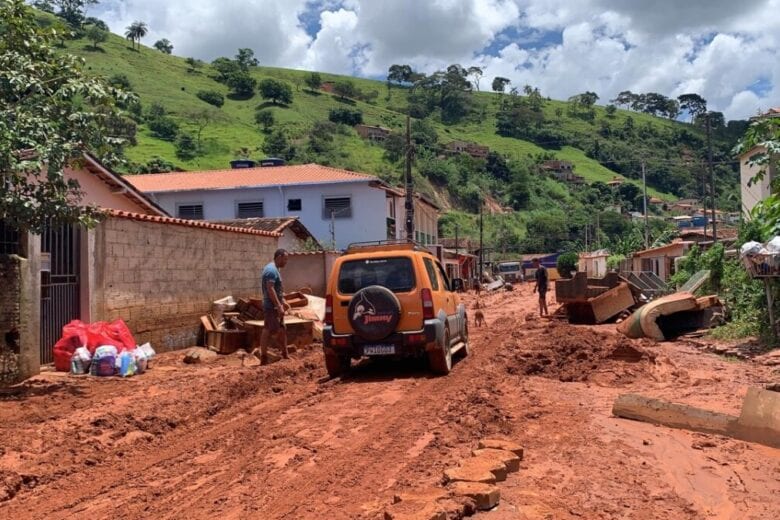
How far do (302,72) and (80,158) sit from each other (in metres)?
142

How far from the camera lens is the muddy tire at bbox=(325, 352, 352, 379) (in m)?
9.55

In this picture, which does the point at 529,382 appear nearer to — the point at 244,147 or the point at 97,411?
the point at 97,411

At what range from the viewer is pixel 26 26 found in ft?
29.7

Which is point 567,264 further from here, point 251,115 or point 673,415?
point 251,115

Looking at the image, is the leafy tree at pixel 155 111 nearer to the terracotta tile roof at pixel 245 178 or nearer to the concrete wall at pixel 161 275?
the terracotta tile roof at pixel 245 178

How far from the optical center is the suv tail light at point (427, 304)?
9133 mm

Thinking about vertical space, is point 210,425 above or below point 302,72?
below

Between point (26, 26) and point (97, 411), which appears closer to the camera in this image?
point (97, 411)

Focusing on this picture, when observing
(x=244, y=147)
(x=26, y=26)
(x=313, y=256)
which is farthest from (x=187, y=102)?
(x=26, y=26)

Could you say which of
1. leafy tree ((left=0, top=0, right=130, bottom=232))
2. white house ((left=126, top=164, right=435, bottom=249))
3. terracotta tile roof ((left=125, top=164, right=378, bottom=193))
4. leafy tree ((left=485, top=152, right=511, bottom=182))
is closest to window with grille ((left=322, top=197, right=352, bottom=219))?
white house ((left=126, top=164, right=435, bottom=249))

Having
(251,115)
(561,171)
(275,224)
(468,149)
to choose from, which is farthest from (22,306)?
(561,171)

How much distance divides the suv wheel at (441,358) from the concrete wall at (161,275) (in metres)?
6.04

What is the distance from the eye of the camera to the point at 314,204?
1526 inches

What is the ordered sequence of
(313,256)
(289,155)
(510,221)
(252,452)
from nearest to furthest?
(252,452) → (313,256) → (289,155) → (510,221)
